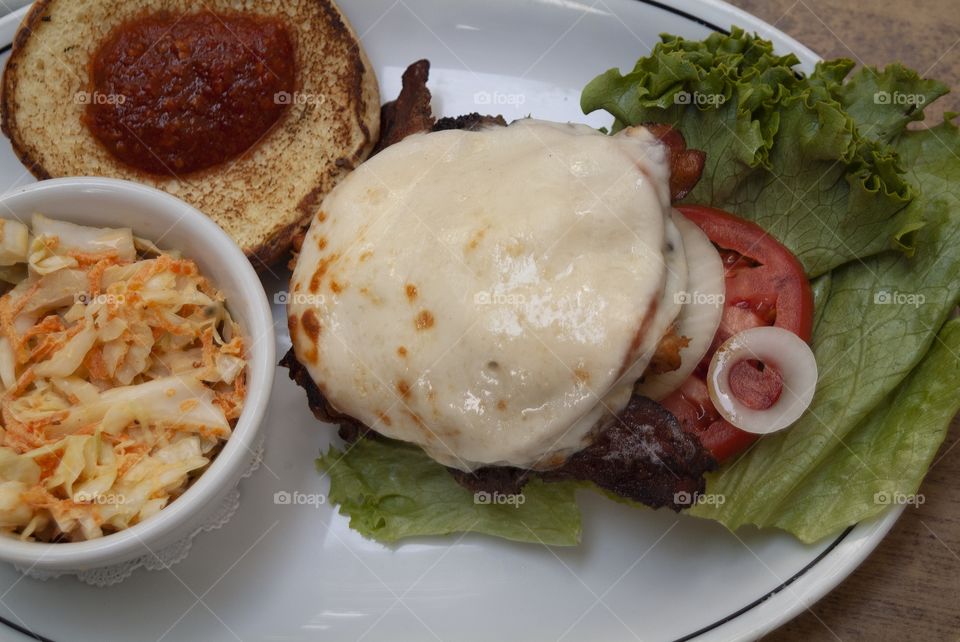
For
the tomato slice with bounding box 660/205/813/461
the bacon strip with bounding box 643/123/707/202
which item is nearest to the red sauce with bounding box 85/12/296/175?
the bacon strip with bounding box 643/123/707/202

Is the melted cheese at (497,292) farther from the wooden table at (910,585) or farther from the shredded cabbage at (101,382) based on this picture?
the wooden table at (910,585)

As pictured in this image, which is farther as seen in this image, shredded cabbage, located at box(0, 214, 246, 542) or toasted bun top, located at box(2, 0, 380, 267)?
toasted bun top, located at box(2, 0, 380, 267)

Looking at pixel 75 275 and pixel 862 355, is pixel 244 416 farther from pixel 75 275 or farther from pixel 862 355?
pixel 862 355

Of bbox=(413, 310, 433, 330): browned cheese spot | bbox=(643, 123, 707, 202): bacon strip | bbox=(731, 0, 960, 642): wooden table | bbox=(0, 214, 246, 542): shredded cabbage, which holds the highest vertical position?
bbox=(643, 123, 707, 202): bacon strip

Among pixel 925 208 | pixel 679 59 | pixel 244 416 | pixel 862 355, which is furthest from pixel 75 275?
pixel 925 208

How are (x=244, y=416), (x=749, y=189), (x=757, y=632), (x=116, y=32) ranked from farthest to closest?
1. (x=116, y=32)
2. (x=749, y=189)
3. (x=757, y=632)
4. (x=244, y=416)

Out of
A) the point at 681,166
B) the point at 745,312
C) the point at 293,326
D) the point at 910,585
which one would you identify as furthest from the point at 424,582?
the point at 910,585

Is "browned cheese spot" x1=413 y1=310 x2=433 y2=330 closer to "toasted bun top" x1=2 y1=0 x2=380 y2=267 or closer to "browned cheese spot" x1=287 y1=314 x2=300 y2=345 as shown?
"browned cheese spot" x1=287 y1=314 x2=300 y2=345
